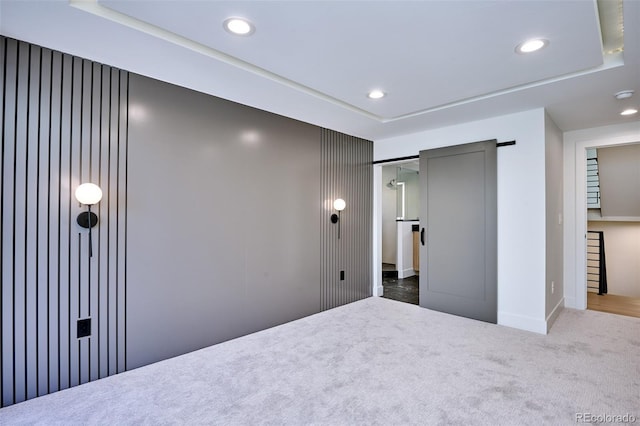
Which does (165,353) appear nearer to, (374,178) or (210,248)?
(210,248)

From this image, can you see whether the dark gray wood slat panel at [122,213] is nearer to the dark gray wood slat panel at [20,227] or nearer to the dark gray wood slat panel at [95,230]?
the dark gray wood slat panel at [95,230]

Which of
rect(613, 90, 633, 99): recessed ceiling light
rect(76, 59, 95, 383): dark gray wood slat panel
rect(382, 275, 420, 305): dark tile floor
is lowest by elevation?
rect(382, 275, 420, 305): dark tile floor

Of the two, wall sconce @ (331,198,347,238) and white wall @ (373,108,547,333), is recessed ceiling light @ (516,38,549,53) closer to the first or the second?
white wall @ (373,108,547,333)

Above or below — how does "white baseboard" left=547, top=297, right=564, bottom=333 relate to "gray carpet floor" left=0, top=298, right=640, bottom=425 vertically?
above

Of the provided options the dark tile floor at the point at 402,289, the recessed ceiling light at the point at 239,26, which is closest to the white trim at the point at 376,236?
the dark tile floor at the point at 402,289

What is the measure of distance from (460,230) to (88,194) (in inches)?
145

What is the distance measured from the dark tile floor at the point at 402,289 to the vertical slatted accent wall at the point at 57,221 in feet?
11.5

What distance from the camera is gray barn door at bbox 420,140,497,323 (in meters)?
3.61

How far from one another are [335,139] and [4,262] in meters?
3.37

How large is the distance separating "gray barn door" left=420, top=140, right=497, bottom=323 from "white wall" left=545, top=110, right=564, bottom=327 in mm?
498

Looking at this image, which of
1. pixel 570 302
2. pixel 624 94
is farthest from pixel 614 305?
pixel 624 94

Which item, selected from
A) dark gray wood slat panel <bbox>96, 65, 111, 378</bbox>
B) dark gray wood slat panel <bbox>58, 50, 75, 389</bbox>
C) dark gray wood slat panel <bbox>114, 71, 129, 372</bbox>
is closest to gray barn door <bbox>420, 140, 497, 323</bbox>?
dark gray wood slat panel <bbox>114, 71, 129, 372</bbox>

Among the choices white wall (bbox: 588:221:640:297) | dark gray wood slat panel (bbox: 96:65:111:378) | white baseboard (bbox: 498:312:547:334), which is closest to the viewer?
dark gray wood slat panel (bbox: 96:65:111:378)

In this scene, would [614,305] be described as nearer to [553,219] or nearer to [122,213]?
[553,219]
